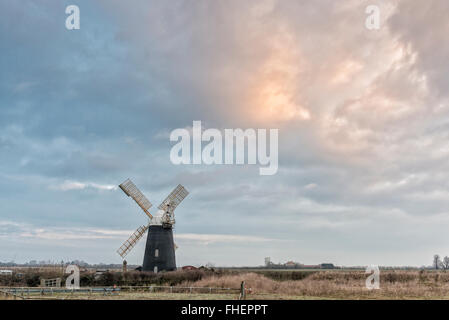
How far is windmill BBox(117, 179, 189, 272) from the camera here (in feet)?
162

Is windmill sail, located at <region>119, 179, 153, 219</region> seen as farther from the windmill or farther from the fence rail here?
the fence rail

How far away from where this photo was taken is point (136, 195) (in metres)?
55.4

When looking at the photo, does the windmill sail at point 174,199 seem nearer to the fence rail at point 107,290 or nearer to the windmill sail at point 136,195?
the windmill sail at point 136,195

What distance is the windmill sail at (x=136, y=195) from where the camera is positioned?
2160 inches

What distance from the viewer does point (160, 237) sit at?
50.0 m

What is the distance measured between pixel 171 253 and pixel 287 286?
61.2 ft

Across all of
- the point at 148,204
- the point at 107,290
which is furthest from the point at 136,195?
the point at 107,290

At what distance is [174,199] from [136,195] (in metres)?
5.76

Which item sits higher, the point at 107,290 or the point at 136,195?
the point at 136,195

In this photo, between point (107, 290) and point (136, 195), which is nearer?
point (107, 290)

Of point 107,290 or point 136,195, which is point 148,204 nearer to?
point 136,195

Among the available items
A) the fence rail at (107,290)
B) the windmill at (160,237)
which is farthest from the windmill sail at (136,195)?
the fence rail at (107,290)

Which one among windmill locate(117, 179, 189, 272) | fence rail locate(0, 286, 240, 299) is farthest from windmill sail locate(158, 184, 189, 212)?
fence rail locate(0, 286, 240, 299)
